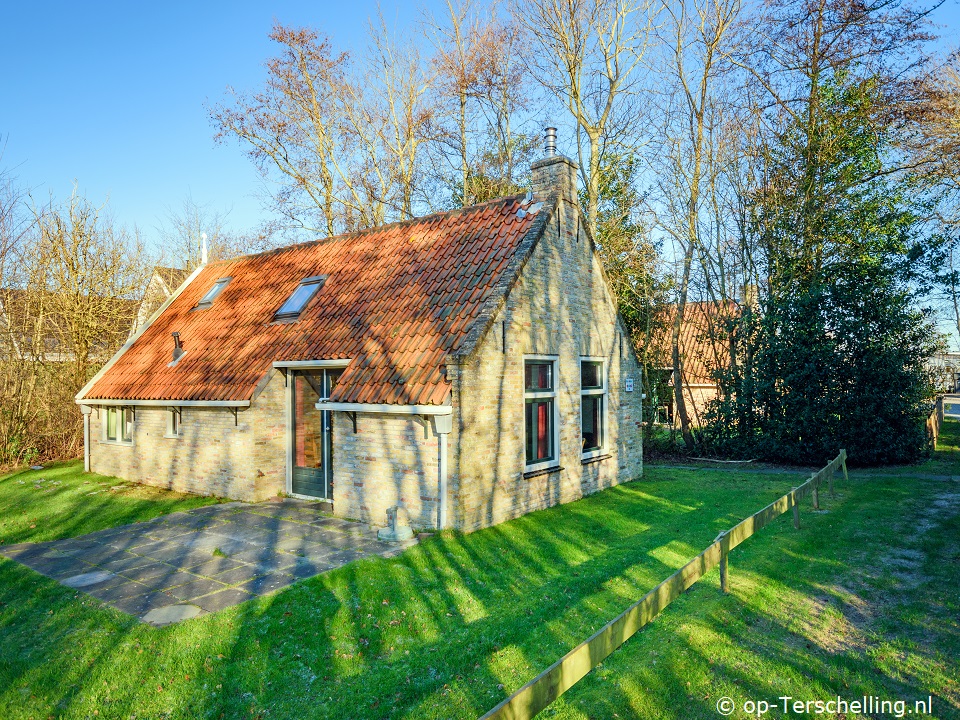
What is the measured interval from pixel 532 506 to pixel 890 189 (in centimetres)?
1414

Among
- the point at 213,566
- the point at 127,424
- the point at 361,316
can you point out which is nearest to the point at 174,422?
the point at 127,424

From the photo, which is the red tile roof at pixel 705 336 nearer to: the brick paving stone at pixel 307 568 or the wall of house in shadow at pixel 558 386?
the wall of house in shadow at pixel 558 386

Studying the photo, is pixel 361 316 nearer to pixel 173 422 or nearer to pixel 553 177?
pixel 553 177

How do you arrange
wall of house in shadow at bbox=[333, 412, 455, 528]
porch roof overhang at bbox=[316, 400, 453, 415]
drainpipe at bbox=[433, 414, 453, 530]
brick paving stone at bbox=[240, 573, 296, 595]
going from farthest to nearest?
wall of house in shadow at bbox=[333, 412, 455, 528] → drainpipe at bbox=[433, 414, 453, 530] → porch roof overhang at bbox=[316, 400, 453, 415] → brick paving stone at bbox=[240, 573, 296, 595]

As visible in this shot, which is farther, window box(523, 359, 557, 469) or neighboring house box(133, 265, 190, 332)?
neighboring house box(133, 265, 190, 332)

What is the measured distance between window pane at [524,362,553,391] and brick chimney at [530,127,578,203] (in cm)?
324

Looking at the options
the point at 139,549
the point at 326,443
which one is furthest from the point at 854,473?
the point at 139,549

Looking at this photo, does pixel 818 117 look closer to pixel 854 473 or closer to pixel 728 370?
pixel 728 370

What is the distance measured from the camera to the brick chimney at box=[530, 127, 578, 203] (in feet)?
38.1

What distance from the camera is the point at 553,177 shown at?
38.1ft

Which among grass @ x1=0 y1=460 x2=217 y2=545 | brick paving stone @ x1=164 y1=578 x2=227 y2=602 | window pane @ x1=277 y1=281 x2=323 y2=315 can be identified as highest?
window pane @ x1=277 y1=281 x2=323 y2=315

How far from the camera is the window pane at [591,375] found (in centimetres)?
1245

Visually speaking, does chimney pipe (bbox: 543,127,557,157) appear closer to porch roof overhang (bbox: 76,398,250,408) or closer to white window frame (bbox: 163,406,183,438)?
porch roof overhang (bbox: 76,398,250,408)

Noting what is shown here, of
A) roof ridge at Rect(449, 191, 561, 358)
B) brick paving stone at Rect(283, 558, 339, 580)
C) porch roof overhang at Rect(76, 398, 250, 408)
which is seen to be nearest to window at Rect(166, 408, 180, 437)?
porch roof overhang at Rect(76, 398, 250, 408)
